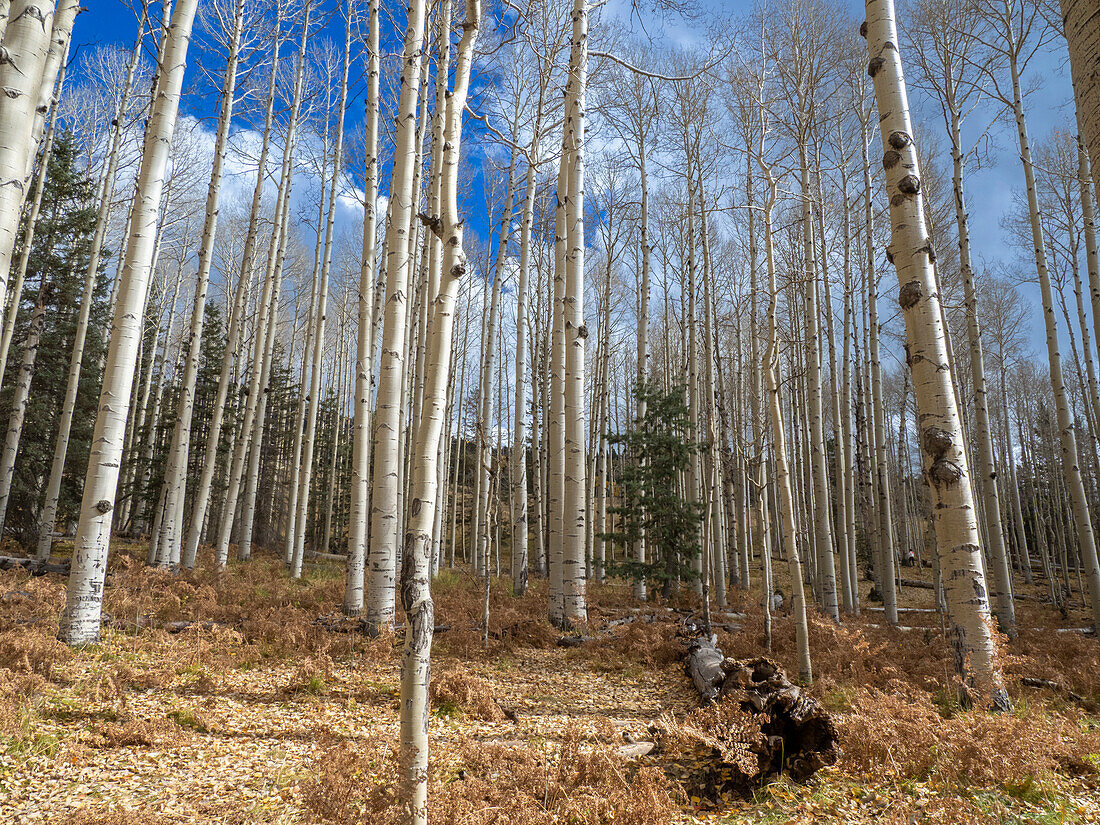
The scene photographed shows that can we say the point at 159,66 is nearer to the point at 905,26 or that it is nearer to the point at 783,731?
the point at 783,731

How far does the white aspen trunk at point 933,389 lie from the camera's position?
412 cm

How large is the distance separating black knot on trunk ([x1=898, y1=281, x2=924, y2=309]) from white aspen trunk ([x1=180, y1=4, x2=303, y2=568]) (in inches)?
423

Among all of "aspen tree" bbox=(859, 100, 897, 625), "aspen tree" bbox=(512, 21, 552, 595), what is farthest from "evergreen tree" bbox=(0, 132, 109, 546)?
"aspen tree" bbox=(859, 100, 897, 625)

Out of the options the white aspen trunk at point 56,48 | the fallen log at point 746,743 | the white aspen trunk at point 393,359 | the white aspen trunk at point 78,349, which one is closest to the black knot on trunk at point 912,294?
the fallen log at point 746,743

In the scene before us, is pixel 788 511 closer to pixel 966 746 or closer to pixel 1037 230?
pixel 966 746

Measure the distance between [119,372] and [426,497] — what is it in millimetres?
4468

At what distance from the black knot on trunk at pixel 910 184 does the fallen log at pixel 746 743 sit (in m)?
4.03

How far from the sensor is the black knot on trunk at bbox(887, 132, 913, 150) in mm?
4562

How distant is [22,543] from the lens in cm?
1320

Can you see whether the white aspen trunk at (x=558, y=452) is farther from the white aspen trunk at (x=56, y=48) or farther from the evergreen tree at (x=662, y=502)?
the white aspen trunk at (x=56, y=48)

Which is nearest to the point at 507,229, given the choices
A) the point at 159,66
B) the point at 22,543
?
the point at 159,66

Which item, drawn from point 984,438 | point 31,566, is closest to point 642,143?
point 984,438

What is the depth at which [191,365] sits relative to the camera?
31.4ft

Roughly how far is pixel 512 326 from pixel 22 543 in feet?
52.6
